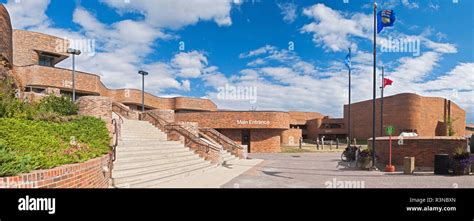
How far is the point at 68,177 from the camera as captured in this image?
5035 mm

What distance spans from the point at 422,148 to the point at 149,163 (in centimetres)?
1205

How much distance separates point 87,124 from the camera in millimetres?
10031

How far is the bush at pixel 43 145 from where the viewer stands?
4631 mm

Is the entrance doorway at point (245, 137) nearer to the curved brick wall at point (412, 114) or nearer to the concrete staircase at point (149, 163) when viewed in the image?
the concrete staircase at point (149, 163)

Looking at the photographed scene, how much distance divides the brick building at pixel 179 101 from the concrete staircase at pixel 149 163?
7.33m

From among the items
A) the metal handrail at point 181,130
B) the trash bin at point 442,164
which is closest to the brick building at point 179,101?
the metal handrail at point 181,130

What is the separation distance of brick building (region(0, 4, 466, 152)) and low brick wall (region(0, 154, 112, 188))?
10.5m

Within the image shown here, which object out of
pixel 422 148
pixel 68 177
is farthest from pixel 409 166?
pixel 68 177

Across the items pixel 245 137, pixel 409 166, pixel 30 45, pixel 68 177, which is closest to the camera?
pixel 68 177

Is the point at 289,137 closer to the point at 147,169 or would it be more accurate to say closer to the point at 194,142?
the point at 194,142
